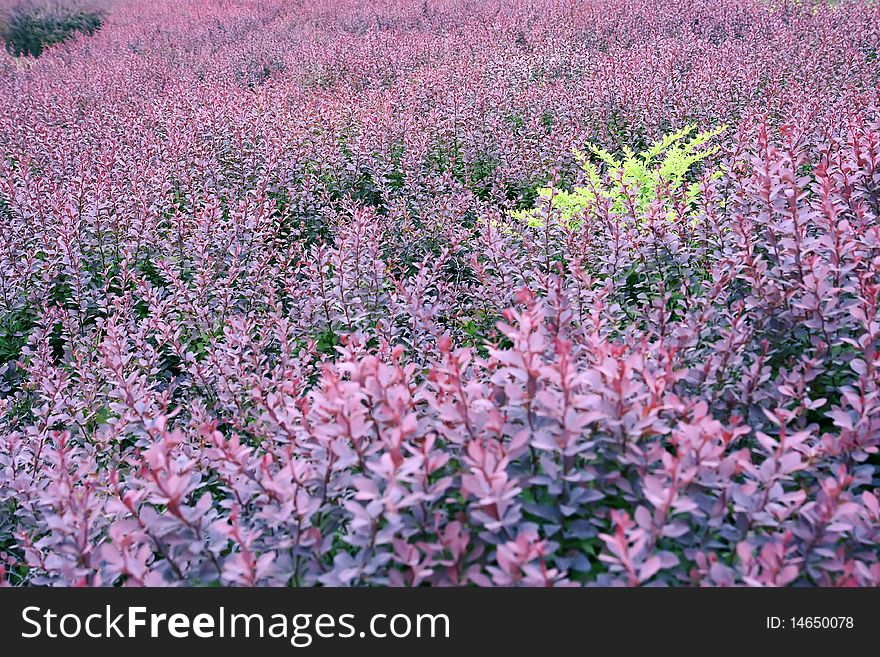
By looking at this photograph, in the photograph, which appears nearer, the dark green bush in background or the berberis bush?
the berberis bush

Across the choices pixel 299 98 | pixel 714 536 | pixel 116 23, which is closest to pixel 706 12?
pixel 299 98

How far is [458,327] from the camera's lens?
3340 millimetres

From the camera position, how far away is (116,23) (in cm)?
1402

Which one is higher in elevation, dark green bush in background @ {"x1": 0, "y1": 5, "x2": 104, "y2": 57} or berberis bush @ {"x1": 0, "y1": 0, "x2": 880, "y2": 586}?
dark green bush in background @ {"x1": 0, "y1": 5, "x2": 104, "y2": 57}

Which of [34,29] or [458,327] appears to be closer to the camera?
[458,327]

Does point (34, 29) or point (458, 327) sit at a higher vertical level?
point (34, 29)

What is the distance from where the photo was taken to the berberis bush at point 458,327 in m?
1.53

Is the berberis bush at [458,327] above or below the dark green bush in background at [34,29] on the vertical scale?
below

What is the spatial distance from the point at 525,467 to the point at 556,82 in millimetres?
5959

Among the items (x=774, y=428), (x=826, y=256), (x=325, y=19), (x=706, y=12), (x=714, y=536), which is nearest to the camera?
(x=714, y=536)

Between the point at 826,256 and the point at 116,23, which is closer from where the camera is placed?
the point at 826,256

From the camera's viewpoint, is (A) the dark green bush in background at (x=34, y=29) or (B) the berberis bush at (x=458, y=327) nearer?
(B) the berberis bush at (x=458, y=327)

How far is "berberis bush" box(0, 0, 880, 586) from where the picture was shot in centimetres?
153
